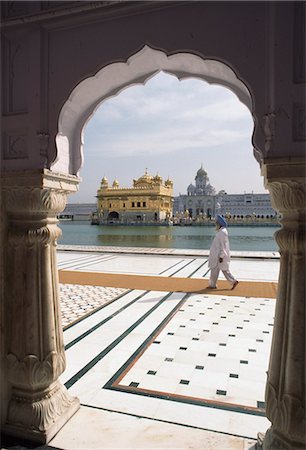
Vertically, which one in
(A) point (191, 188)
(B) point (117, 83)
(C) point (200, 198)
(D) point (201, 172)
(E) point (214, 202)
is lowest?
(B) point (117, 83)

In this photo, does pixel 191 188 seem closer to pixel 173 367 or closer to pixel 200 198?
pixel 200 198

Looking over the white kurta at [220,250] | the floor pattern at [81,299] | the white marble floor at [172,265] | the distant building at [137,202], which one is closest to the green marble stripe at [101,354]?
the floor pattern at [81,299]

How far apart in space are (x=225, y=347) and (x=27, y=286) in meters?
1.66

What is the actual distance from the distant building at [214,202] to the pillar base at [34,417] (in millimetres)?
50361

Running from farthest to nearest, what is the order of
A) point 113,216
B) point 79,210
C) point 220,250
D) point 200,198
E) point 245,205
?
point 79,210, point 245,205, point 200,198, point 113,216, point 220,250

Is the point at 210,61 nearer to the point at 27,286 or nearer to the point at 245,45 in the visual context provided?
the point at 245,45

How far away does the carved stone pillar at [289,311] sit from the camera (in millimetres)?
1058

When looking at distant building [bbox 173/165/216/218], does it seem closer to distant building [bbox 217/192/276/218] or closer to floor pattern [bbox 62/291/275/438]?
distant building [bbox 217/192/276/218]

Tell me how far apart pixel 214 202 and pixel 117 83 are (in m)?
53.5

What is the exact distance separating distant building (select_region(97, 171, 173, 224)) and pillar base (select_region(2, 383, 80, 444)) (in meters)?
38.4

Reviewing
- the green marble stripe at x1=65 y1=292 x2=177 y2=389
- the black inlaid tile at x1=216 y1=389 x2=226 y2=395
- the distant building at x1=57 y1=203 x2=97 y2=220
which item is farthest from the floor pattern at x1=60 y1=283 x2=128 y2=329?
the distant building at x1=57 y1=203 x2=97 y2=220

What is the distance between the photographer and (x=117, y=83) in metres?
1.43

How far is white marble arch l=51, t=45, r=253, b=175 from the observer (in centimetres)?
124

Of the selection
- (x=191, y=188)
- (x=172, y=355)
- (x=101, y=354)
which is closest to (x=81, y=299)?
(x=101, y=354)
